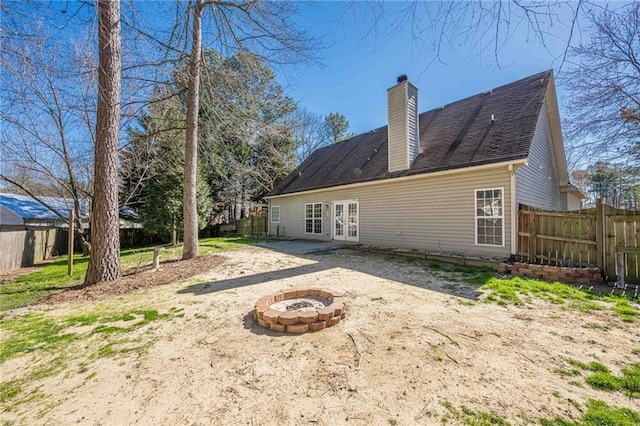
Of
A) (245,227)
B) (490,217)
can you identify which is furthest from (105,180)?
(245,227)

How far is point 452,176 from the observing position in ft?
26.6

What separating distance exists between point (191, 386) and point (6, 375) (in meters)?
1.87

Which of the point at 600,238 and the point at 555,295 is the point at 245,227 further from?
the point at 600,238

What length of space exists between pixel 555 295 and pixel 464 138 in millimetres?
5745

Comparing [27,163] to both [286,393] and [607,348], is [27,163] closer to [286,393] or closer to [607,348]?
[286,393]

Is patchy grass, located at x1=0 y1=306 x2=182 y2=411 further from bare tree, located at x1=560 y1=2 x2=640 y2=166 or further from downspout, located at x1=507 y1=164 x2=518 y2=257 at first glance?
bare tree, located at x1=560 y1=2 x2=640 y2=166

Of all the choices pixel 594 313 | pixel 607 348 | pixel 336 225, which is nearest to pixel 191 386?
pixel 607 348

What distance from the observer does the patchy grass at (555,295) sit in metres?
3.97

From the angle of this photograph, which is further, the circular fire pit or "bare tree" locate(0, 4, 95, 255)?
"bare tree" locate(0, 4, 95, 255)

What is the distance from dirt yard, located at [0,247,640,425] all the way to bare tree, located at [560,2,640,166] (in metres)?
8.57

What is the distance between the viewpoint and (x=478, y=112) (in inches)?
380

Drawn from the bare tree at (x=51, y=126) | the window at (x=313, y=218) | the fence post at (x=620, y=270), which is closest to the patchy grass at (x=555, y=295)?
the fence post at (x=620, y=270)

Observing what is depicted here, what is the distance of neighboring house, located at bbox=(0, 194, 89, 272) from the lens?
946cm

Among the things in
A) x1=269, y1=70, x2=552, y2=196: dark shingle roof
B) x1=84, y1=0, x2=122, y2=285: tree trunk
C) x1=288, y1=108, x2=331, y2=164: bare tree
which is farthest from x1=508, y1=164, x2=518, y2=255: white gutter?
x1=288, y1=108, x2=331, y2=164: bare tree
